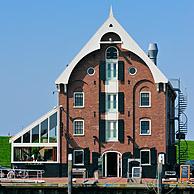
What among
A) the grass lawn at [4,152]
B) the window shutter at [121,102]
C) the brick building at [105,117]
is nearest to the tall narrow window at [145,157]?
the brick building at [105,117]

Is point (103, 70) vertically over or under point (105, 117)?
over

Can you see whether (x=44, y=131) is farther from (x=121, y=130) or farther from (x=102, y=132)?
(x=121, y=130)

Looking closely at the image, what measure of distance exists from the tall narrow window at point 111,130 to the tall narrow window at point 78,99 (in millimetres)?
2627

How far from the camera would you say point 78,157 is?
6350 centimetres

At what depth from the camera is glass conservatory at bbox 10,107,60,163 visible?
63094mm

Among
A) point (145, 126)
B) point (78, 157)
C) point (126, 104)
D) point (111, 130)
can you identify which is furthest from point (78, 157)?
point (145, 126)

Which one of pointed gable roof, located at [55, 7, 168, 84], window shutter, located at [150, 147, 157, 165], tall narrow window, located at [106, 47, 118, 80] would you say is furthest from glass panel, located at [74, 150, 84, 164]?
tall narrow window, located at [106, 47, 118, 80]

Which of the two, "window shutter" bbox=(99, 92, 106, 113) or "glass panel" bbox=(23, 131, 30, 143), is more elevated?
"window shutter" bbox=(99, 92, 106, 113)

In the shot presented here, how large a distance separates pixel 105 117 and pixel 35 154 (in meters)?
6.34

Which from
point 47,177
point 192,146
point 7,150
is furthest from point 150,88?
point 192,146

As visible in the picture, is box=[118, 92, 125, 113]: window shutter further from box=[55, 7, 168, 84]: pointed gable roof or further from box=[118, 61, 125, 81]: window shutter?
box=[55, 7, 168, 84]: pointed gable roof

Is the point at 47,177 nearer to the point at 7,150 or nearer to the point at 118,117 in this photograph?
the point at 118,117

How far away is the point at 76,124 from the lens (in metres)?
64.0

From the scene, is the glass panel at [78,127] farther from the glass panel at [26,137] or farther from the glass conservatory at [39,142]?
the glass panel at [26,137]
